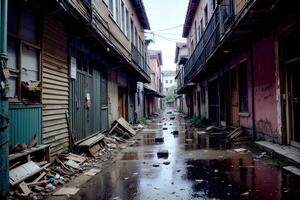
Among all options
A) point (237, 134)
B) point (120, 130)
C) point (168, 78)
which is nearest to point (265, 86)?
point (237, 134)

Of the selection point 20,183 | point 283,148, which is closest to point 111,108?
point 283,148

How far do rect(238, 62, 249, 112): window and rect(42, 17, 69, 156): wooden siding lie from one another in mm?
7047

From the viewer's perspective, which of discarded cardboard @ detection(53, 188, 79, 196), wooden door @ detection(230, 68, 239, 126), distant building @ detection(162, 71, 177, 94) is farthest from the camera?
distant building @ detection(162, 71, 177, 94)

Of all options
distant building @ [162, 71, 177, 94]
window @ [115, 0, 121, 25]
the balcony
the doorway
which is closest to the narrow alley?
window @ [115, 0, 121, 25]

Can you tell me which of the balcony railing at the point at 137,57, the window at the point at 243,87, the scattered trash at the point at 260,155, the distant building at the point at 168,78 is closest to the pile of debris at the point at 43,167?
the scattered trash at the point at 260,155

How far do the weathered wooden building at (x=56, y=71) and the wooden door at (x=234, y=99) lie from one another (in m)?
5.07

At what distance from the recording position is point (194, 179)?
5691 mm

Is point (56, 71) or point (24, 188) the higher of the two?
point (56, 71)

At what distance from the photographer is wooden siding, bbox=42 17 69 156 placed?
6.68 meters

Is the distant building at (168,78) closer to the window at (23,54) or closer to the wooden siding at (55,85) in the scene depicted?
the wooden siding at (55,85)

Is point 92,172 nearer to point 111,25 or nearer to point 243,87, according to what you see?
point 243,87

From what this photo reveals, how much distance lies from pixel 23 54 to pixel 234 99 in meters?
10.3

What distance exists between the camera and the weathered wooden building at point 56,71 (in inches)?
220

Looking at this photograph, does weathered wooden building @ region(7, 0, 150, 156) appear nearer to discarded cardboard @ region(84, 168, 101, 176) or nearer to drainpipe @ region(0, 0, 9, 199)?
drainpipe @ region(0, 0, 9, 199)
